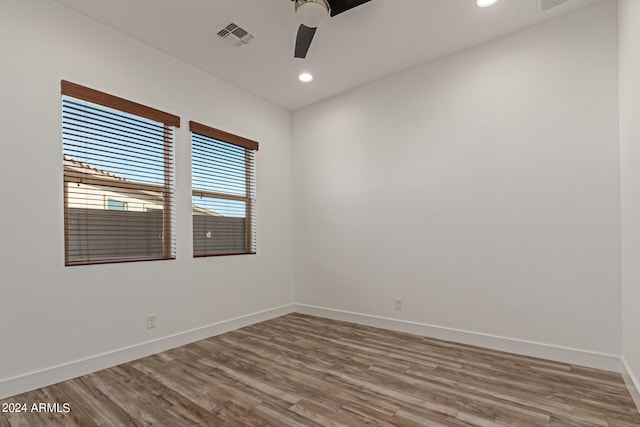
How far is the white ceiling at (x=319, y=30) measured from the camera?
262 centimetres

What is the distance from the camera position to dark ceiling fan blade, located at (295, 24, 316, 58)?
2.50 m

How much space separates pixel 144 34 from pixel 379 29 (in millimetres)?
2132

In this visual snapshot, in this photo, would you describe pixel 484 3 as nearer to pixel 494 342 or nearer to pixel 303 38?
pixel 303 38

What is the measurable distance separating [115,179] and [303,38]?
2.05 metres

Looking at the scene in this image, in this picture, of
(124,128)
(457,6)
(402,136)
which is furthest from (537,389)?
(124,128)

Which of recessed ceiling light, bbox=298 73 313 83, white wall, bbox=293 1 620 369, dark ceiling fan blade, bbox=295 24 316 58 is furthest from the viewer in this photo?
recessed ceiling light, bbox=298 73 313 83

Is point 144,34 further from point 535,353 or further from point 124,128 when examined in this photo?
point 535,353

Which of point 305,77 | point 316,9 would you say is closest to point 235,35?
point 305,77

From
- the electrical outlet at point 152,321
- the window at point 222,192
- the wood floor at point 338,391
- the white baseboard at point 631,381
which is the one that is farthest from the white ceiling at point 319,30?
the wood floor at point 338,391

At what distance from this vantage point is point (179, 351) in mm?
3086

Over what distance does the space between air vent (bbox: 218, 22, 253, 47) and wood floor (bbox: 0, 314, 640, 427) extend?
9.56ft

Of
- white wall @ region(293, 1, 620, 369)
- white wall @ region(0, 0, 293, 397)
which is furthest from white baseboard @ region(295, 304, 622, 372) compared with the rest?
white wall @ region(0, 0, 293, 397)

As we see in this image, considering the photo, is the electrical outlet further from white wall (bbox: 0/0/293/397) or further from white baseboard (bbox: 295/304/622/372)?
white baseboard (bbox: 295/304/622/372)

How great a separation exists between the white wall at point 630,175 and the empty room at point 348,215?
0.11 feet
